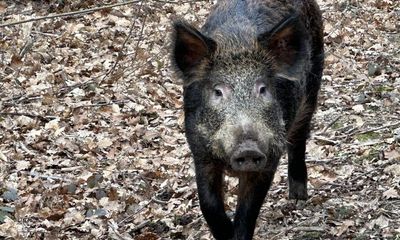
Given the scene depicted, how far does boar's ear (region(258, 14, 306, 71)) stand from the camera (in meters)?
5.21

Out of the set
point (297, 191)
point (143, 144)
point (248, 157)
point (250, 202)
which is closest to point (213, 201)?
point (250, 202)

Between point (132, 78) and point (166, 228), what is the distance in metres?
4.35

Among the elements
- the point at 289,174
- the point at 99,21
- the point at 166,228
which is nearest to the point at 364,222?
the point at 289,174

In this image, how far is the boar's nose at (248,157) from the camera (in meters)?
4.26

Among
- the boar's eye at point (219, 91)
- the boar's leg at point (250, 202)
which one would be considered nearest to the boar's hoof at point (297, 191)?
the boar's leg at point (250, 202)

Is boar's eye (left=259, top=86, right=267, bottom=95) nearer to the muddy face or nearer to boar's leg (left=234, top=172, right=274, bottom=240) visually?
the muddy face

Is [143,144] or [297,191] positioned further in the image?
[143,144]

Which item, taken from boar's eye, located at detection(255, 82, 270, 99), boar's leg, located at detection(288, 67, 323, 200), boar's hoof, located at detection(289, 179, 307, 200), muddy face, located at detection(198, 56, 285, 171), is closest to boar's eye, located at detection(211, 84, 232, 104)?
muddy face, located at detection(198, 56, 285, 171)

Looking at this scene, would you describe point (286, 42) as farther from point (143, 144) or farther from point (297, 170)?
point (143, 144)

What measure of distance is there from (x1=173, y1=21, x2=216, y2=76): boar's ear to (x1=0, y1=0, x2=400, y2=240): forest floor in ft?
0.38

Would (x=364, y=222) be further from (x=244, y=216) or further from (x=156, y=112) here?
(x=156, y=112)

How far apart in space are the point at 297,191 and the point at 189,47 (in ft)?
6.37

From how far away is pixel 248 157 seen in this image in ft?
14.0

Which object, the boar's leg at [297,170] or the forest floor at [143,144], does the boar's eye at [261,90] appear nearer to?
the forest floor at [143,144]
